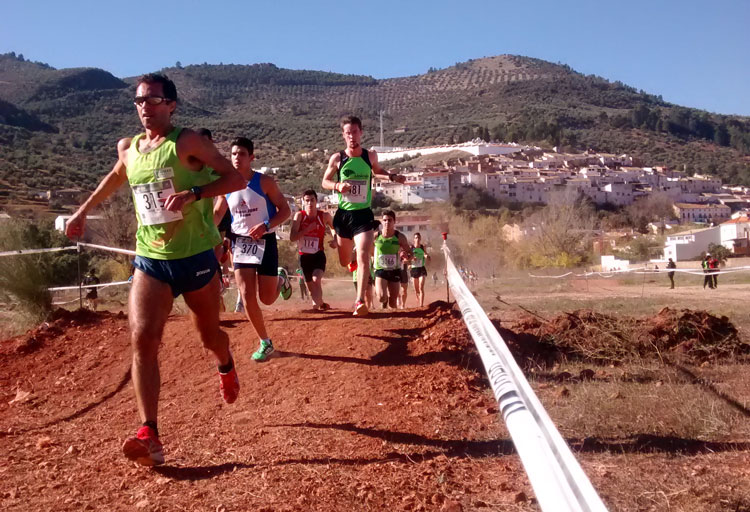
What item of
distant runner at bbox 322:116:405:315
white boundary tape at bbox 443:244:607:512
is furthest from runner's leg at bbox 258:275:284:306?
white boundary tape at bbox 443:244:607:512

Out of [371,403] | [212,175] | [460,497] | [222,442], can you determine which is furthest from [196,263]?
[460,497]

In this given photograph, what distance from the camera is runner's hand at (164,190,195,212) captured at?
13.1ft

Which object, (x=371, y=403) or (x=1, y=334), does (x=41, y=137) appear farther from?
(x=371, y=403)

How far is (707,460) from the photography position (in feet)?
12.7

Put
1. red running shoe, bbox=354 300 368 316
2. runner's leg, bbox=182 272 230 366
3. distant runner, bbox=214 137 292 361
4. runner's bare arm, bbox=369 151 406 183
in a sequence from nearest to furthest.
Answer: runner's leg, bbox=182 272 230 366
distant runner, bbox=214 137 292 361
red running shoe, bbox=354 300 368 316
runner's bare arm, bbox=369 151 406 183

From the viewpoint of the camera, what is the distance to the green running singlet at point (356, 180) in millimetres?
7781

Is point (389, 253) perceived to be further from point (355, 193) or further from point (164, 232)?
point (164, 232)

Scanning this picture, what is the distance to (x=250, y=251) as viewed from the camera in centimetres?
645

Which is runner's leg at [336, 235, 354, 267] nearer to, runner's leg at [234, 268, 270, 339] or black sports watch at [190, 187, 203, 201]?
runner's leg at [234, 268, 270, 339]

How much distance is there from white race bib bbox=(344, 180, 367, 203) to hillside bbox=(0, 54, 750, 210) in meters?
56.0

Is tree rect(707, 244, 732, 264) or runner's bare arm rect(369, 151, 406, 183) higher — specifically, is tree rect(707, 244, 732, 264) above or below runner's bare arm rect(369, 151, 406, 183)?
below

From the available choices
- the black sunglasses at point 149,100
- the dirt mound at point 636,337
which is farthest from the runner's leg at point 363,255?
the black sunglasses at point 149,100

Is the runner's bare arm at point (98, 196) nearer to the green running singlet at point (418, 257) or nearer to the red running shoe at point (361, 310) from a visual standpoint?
the red running shoe at point (361, 310)

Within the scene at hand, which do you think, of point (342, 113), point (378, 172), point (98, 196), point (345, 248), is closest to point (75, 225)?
point (98, 196)
